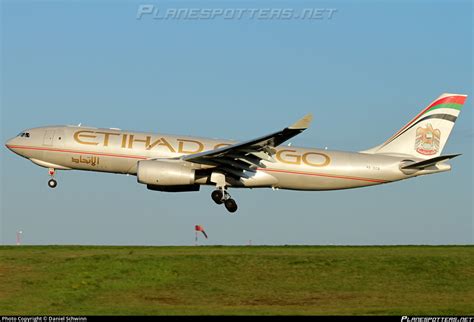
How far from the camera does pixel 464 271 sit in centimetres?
2839

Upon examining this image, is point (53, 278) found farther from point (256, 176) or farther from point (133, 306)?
point (256, 176)

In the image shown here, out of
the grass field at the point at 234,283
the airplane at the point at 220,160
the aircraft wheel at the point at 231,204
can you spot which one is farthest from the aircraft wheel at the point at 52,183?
the grass field at the point at 234,283

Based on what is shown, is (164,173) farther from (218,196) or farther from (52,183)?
(52,183)

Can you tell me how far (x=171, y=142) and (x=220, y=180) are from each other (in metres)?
3.16

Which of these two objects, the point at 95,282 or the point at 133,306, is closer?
the point at 133,306

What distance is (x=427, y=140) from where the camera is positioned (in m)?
44.7

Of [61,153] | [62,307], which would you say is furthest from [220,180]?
[62,307]

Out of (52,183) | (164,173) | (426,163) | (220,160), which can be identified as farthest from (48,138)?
(426,163)

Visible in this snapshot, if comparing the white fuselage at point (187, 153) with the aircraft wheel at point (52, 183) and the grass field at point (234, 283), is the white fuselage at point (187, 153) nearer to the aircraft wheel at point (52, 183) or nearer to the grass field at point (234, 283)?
the aircraft wheel at point (52, 183)

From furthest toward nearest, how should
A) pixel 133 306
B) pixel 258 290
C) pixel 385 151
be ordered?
pixel 385 151
pixel 258 290
pixel 133 306

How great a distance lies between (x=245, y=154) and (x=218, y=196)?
279 cm

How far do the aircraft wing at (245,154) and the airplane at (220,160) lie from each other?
51mm

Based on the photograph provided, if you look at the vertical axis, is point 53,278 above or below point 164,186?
below

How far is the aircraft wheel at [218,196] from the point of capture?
140 feet
